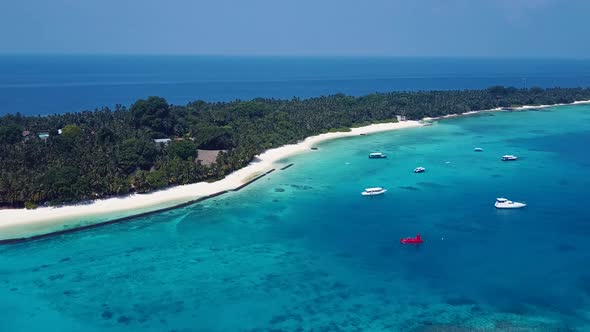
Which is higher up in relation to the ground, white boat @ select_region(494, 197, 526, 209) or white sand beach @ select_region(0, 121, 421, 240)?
white boat @ select_region(494, 197, 526, 209)

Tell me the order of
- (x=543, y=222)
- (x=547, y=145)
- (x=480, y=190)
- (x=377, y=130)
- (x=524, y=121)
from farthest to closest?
(x=524, y=121)
(x=377, y=130)
(x=547, y=145)
(x=480, y=190)
(x=543, y=222)

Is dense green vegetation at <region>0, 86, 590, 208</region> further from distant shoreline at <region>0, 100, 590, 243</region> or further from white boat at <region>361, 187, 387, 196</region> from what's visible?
white boat at <region>361, 187, 387, 196</region>

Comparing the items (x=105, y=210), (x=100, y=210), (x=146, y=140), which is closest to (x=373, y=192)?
(x=105, y=210)

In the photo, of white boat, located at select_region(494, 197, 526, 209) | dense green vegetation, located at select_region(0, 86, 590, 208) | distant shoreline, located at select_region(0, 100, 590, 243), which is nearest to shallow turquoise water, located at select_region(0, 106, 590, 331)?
white boat, located at select_region(494, 197, 526, 209)

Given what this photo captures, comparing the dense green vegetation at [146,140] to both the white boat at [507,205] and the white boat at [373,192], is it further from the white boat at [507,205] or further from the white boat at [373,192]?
the white boat at [507,205]

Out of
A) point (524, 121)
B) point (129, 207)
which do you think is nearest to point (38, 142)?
point (129, 207)

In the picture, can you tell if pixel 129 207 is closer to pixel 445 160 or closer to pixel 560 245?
pixel 560 245

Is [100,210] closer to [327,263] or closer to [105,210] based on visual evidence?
[105,210]
